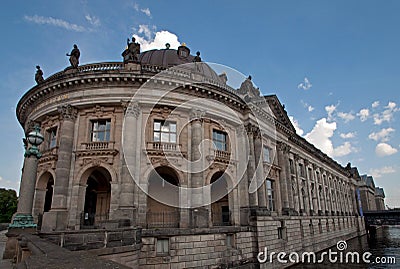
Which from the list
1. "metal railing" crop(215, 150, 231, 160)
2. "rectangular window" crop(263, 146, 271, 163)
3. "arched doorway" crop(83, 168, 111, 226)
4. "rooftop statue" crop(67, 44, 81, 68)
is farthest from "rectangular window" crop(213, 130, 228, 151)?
Result: "rooftop statue" crop(67, 44, 81, 68)

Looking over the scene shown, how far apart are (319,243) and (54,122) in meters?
32.6

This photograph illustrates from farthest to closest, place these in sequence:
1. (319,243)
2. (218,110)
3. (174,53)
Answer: (319,243), (174,53), (218,110)

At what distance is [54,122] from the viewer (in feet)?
66.4

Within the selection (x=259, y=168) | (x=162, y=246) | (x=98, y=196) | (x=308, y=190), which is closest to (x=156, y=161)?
(x=162, y=246)

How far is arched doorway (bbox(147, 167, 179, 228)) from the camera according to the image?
1922 cm

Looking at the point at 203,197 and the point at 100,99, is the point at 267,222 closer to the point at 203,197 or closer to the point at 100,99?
the point at 203,197

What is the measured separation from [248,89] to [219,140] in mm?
6509

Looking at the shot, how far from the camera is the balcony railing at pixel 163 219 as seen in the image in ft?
60.6

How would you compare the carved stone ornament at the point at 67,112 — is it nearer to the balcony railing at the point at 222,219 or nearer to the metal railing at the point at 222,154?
the metal railing at the point at 222,154

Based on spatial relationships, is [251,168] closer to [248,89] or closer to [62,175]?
[248,89]

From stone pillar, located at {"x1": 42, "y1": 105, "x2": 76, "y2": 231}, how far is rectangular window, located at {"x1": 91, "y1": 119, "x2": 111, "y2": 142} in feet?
4.45

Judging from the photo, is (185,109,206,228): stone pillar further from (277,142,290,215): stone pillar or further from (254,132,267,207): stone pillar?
(277,142,290,215): stone pillar

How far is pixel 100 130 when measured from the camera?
753 inches

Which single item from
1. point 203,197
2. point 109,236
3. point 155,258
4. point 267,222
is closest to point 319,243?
point 267,222
